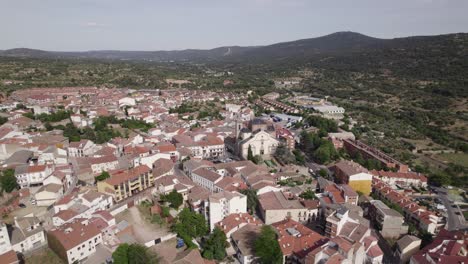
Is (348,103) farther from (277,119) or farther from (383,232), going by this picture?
(383,232)

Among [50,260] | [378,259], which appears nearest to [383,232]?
[378,259]

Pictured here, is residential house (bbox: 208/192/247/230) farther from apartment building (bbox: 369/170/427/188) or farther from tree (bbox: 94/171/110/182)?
apartment building (bbox: 369/170/427/188)

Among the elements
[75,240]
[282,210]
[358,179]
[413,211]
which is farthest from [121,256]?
[413,211]

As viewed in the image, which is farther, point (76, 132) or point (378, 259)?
point (76, 132)

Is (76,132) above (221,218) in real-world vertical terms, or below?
above

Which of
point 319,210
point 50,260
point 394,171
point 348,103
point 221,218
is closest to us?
point 50,260

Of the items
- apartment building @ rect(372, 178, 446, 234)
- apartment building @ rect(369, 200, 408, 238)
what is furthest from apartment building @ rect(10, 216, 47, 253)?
apartment building @ rect(372, 178, 446, 234)

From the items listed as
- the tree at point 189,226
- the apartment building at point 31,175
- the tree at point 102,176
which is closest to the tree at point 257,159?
the tree at point 189,226
